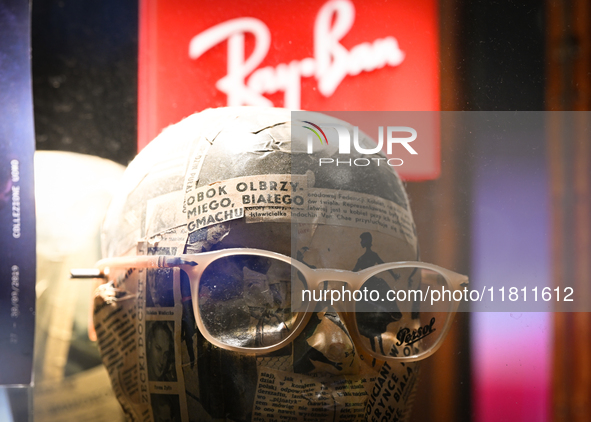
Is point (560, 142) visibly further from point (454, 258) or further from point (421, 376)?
point (421, 376)

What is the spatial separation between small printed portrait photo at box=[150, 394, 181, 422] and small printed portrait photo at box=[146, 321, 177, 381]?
0.02m

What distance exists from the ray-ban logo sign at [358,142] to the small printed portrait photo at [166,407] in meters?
0.35

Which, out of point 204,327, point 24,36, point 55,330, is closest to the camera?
point 204,327

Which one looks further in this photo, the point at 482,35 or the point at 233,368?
the point at 482,35

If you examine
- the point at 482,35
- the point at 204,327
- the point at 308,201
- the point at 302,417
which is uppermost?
the point at 482,35

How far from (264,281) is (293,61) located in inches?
13.8

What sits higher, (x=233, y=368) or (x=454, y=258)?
(x=454, y=258)

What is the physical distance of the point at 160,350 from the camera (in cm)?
65

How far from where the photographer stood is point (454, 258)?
0.74 metres

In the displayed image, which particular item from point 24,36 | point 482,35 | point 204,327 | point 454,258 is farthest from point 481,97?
point 24,36

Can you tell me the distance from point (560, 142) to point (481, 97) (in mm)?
130

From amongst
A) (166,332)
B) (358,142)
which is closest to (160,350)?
(166,332)

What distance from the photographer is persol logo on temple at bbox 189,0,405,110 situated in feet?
2.46

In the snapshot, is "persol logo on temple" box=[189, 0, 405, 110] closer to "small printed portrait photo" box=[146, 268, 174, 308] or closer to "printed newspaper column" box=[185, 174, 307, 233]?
"printed newspaper column" box=[185, 174, 307, 233]
